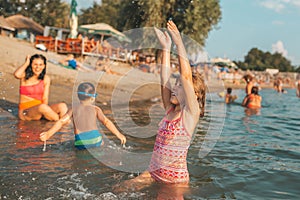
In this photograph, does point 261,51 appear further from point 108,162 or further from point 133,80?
point 108,162

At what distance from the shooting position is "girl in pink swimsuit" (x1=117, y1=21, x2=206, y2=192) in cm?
310

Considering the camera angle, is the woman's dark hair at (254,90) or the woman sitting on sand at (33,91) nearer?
the woman sitting on sand at (33,91)

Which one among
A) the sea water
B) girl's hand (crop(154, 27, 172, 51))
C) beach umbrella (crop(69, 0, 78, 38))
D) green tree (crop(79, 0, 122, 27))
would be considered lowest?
the sea water

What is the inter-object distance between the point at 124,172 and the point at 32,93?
10.8ft

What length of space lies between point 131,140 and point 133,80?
11.6m

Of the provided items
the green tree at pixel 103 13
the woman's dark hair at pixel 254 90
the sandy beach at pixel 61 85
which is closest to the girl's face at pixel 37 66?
the sandy beach at pixel 61 85

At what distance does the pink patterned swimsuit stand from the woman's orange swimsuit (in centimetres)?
382

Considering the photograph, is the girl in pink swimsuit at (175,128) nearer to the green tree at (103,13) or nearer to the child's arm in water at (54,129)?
the child's arm in water at (54,129)

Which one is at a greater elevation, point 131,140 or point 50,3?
point 50,3

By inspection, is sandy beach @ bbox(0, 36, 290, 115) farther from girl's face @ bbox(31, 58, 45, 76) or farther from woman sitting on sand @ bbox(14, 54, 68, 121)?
girl's face @ bbox(31, 58, 45, 76)

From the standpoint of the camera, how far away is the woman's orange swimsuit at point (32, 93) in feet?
21.0

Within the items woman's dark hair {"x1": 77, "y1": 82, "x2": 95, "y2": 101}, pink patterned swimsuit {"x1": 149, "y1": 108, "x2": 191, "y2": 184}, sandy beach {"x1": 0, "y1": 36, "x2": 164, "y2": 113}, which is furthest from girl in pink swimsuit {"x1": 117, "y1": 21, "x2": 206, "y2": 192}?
sandy beach {"x1": 0, "y1": 36, "x2": 164, "y2": 113}

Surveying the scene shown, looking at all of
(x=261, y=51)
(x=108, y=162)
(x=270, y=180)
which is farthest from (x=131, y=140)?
(x=261, y=51)

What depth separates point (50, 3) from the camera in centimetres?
4444
